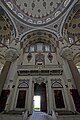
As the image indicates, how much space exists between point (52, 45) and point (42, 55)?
9.40 feet

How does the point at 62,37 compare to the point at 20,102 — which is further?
the point at 62,37

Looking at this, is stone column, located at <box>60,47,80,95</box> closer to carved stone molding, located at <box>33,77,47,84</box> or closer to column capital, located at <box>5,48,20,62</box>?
carved stone molding, located at <box>33,77,47,84</box>

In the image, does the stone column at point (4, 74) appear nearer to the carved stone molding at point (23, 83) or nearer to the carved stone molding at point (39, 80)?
the carved stone molding at point (23, 83)

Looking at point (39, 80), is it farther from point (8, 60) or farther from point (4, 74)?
point (8, 60)

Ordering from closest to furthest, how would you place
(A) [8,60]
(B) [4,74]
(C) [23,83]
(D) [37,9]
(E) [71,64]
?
(B) [4,74]
(E) [71,64]
(C) [23,83]
(A) [8,60]
(D) [37,9]

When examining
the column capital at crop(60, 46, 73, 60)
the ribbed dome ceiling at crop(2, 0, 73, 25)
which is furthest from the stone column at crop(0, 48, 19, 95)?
the ribbed dome ceiling at crop(2, 0, 73, 25)

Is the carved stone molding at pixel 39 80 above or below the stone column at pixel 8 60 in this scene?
below

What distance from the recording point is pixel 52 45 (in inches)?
623

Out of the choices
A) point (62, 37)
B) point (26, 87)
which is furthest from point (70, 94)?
point (62, 37)

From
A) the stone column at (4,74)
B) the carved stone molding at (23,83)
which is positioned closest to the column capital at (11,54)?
the stone column at (4,74)

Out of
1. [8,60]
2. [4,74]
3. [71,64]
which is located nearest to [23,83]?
[4,74]

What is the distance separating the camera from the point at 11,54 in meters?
11.7

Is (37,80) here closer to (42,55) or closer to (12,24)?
(42,55)

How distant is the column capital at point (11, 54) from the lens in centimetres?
1162
